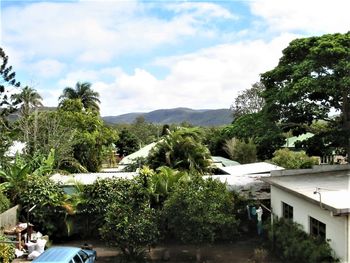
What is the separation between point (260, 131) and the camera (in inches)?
612

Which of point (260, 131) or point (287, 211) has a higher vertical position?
point (260, 131)

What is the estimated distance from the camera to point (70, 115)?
1224 inches

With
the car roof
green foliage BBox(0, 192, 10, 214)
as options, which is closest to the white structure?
the car roof

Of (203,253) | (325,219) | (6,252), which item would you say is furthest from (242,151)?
(6,252)

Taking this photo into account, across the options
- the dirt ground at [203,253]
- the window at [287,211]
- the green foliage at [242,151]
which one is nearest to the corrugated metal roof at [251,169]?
the dirt ground at [203,253]

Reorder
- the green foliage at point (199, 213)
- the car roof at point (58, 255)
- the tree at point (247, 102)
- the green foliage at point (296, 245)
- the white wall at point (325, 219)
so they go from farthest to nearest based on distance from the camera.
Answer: the tree at point (247, 102), the green foliage at point (199, 213), the green foliage at point (296, 245), the car roof at point (58, 255), the white wall at point (325, 219)

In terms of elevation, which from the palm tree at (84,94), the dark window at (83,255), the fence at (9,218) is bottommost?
the dark window at (83,255)

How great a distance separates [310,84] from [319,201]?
5384 millimetres

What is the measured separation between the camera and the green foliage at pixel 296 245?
31.6 feet

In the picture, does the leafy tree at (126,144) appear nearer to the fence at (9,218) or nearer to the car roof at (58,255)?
the fence at (9,218)

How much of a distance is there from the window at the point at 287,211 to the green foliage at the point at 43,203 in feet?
24.2

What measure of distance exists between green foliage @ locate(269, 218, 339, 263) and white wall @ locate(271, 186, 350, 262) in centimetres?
20

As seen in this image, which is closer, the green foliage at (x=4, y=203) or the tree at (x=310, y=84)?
the green foliage at (x=4, y=203)

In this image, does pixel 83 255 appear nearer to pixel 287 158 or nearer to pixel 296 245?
pixel 296 245
